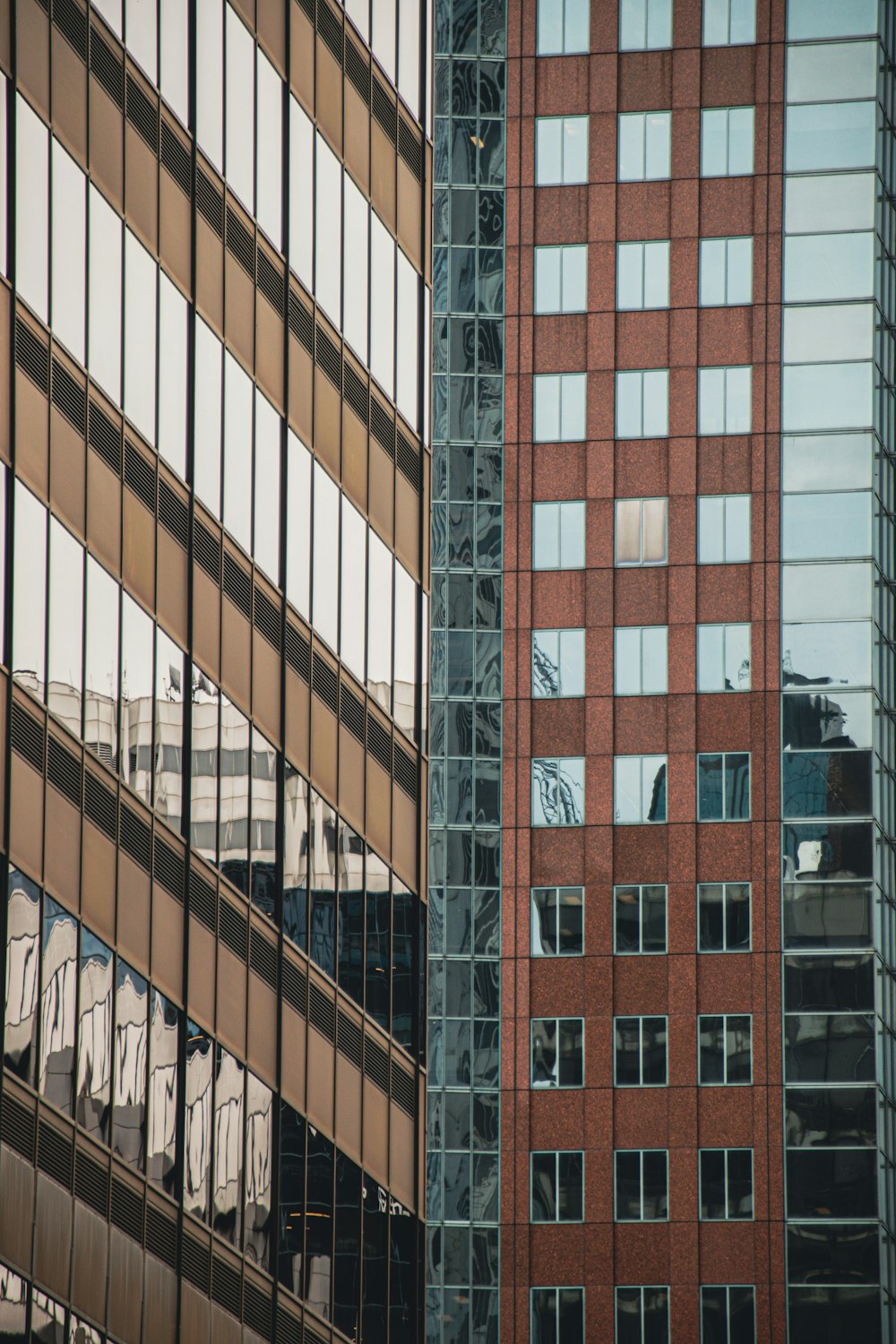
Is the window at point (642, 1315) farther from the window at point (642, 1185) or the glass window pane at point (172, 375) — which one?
the glass window pane at point (172, 375)

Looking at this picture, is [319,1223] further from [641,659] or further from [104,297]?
[641,659]

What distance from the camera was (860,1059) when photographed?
57.6m

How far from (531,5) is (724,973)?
34449 mm

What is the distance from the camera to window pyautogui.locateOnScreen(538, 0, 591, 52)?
62.7 meters

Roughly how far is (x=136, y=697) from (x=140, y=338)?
4776mm

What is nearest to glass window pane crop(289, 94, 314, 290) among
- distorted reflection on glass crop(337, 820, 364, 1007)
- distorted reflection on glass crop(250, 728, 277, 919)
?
distorted reflection on glass crop(250, 728, 277, 919)

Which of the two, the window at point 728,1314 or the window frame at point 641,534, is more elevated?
the window frame at point 641,534

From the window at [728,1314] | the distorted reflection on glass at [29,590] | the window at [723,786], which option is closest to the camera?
the distorted reflection on glass at [29,590]

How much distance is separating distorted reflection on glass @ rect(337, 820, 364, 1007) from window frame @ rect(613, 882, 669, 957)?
34.0m

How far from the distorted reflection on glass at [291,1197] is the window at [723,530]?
38876 mm

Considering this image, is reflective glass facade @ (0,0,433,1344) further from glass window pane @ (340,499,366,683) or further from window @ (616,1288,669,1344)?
window @ (616,1288,669,1344)

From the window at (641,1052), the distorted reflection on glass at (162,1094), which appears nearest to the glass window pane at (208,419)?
the distorted reflection on glass at (162,1094)

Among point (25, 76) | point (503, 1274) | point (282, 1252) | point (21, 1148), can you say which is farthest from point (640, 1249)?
point (25, 76)

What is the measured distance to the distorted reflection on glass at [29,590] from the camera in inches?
844
